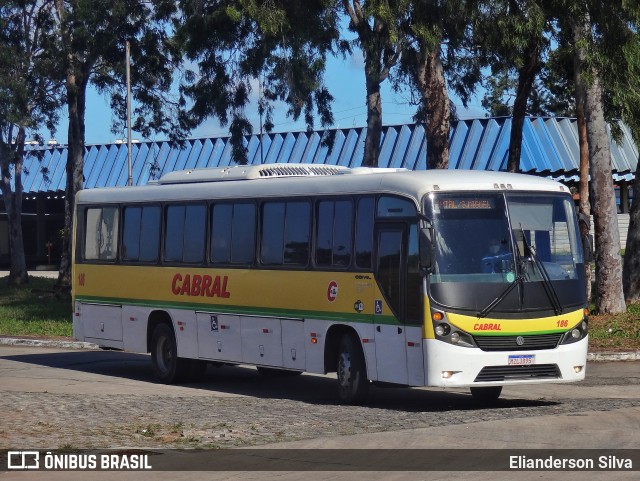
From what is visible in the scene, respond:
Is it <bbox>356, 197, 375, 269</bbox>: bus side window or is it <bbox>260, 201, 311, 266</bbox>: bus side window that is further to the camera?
<bbox>260, 201, 311, 266</bbox>: bus side window

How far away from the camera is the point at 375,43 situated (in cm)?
3048

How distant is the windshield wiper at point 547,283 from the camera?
15930mm

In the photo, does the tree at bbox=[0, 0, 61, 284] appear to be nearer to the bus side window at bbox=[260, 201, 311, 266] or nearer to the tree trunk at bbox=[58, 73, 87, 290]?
the tree trunk at bbox=[58, 73, 87, 290]

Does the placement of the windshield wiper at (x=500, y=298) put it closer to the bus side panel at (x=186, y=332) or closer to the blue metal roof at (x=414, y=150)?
the bus side panel at (x=186, y=332)

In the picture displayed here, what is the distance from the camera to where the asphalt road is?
41.3 feet

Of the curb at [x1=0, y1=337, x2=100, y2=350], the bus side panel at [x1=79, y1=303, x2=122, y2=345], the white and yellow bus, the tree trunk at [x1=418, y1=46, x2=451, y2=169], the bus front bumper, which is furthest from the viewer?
the tree trunk at [x1=418, y1=46, x2=451, y2=169]

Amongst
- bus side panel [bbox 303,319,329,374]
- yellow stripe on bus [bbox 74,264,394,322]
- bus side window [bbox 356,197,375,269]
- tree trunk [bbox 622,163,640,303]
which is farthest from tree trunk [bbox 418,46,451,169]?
bus side window [bbox 356,197,375,269]

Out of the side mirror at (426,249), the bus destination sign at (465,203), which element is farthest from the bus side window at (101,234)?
the side mirror at (426,249)

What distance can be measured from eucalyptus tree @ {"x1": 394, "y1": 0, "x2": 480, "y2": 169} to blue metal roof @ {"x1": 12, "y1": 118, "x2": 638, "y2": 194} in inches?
520

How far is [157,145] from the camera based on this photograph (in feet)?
229

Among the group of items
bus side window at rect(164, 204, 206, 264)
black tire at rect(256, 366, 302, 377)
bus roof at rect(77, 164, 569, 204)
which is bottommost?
black tire at rect(256, 366, 302, 377)

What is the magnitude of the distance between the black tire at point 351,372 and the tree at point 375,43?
12923mm

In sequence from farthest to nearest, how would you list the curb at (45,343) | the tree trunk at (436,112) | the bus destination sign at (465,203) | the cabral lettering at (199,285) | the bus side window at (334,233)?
the tree trunk at (436,112), the curb at (45,343), the cabral lettering at (199,285), the bus side window at (334,233), the bus destination sign at (465,203)
